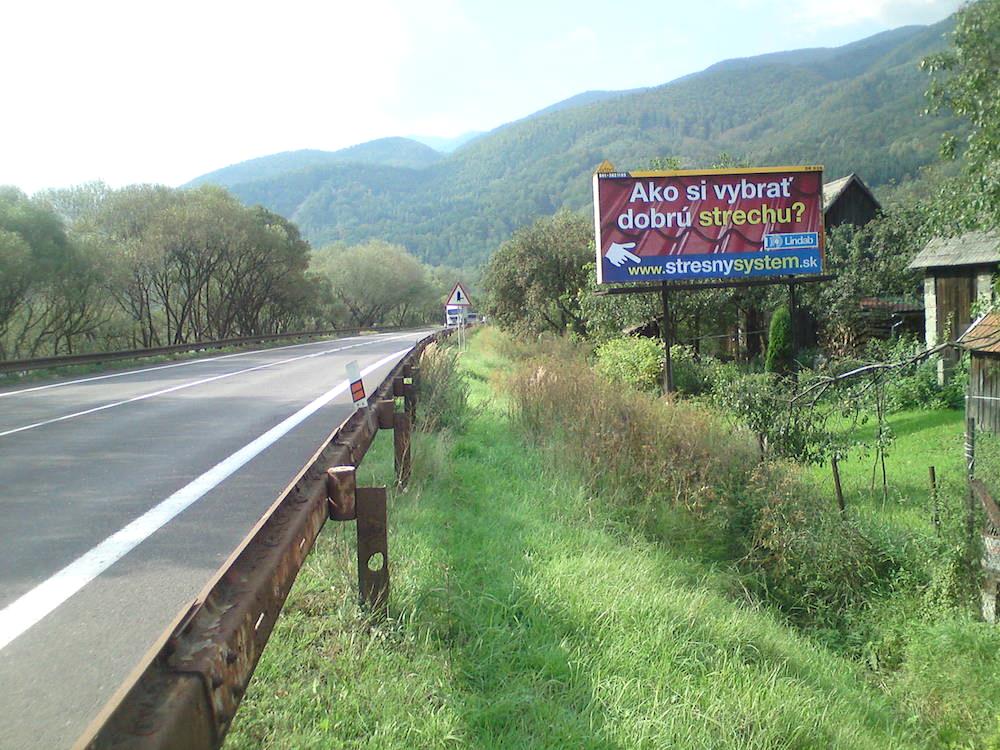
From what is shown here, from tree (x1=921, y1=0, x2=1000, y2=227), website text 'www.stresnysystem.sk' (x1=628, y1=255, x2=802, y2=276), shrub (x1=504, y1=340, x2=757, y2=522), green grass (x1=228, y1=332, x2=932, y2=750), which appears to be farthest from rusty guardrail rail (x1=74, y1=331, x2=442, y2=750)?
website text 'www.stresnysystem.sk' (x1=628, y1=255, x2=802, y2=276)

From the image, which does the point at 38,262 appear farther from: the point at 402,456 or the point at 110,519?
the point at 402,456

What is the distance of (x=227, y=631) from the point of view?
1.79 metres

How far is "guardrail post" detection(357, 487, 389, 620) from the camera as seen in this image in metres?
3.40

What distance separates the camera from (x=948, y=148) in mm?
14000

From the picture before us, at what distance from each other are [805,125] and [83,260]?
482ft

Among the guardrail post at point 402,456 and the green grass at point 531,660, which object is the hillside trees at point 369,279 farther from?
the green grass at point 531,660

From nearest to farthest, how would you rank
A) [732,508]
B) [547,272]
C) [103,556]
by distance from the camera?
[103,556]
[732,508]
[547,272]

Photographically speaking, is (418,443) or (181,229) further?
(181,229)

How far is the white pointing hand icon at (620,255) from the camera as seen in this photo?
54.0ft

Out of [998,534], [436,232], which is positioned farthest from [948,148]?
[436,232]

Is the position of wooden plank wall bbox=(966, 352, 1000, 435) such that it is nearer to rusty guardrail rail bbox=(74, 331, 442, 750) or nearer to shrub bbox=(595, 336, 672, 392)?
shrub bbox=(595, 336, 672, 392)

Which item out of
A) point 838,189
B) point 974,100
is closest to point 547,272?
point 838,189

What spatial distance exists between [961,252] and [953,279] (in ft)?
2.94

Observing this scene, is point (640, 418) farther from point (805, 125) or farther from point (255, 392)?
point (805, 125)
